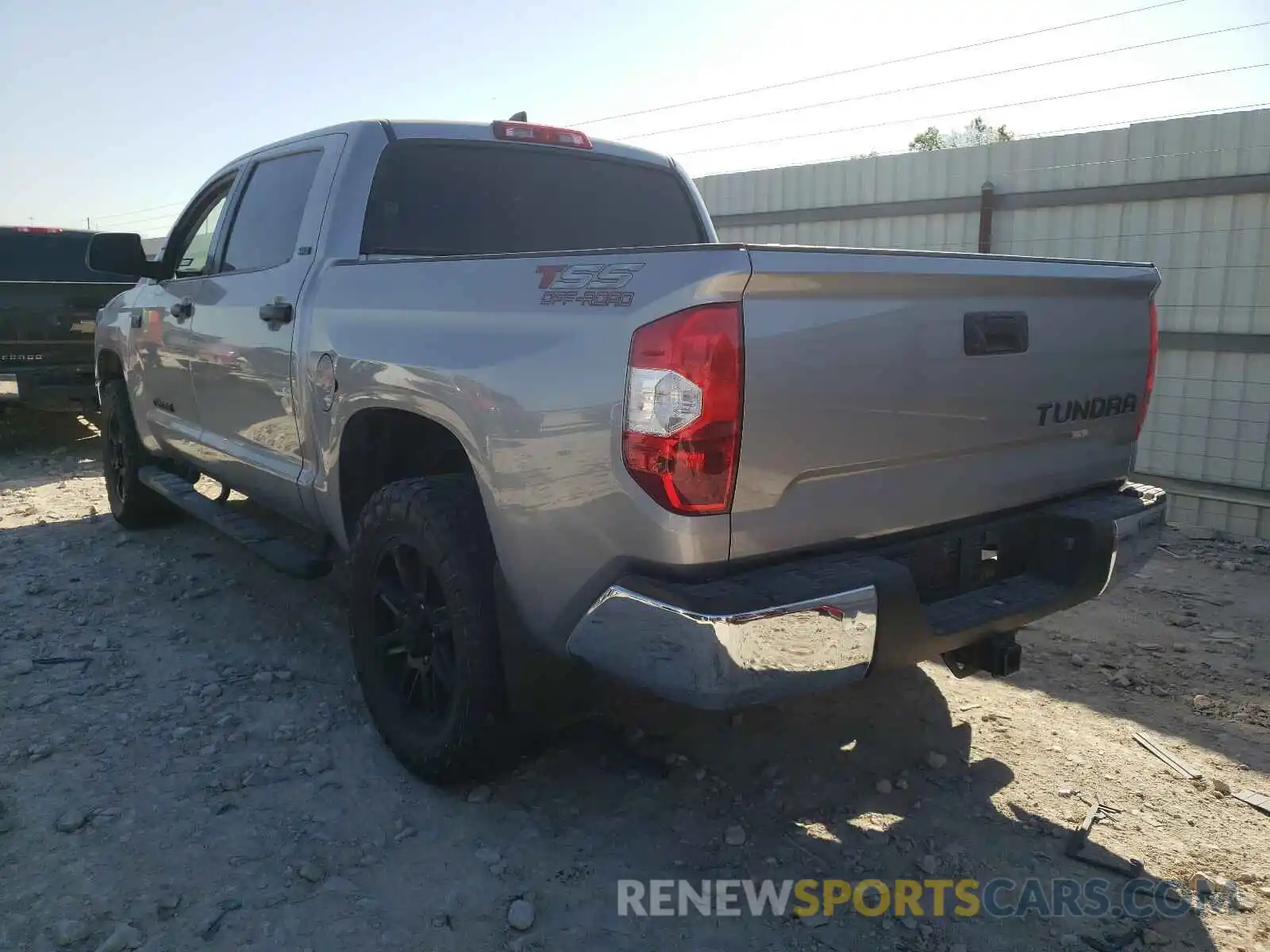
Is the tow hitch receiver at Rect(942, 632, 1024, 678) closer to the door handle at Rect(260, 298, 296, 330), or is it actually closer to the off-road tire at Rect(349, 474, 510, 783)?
the off-road tire at Rect(349, 474, 510, 783)

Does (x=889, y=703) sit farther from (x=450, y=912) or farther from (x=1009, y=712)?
(x=450, y=912)

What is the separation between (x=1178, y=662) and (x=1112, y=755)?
3.67 ft

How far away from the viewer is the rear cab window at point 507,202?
11.8ft

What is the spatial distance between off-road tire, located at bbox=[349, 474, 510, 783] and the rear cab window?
1038 mm

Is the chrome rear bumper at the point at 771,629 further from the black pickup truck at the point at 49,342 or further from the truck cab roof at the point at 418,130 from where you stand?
the black pickup truck at the point at 49,342

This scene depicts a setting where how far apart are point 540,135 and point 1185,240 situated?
486cm

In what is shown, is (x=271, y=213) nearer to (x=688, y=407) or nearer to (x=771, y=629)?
(x=688, y=407)

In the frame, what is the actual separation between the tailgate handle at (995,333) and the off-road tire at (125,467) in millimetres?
4793

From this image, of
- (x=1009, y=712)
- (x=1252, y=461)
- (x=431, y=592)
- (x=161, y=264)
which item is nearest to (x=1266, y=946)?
(x=1009, y=712)

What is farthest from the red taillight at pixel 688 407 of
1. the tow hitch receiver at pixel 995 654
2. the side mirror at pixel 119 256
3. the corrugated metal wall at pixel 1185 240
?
the corrugated metal wall at pixel 1185 240

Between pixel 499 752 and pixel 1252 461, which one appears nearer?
pixel 499 752

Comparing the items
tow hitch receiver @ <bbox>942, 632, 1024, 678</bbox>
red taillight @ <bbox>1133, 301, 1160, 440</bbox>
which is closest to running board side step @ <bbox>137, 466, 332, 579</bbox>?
tow hitch receiver @ <bbox>942, 632, 1024, 678</bbox>

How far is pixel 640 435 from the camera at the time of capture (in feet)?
7.25

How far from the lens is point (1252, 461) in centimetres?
646
